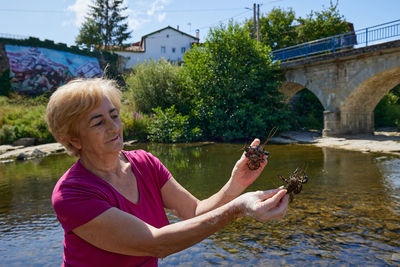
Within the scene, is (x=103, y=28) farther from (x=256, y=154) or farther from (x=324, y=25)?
(x=256, y=154)

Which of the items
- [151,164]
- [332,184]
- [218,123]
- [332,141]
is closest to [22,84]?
[218,123]

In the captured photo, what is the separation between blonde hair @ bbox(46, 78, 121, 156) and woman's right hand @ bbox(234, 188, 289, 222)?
0.92 meters

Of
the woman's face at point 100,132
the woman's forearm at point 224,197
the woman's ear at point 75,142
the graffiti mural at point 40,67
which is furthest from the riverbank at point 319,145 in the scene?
the woman's ear at point 75,142

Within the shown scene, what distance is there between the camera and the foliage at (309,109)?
2544 centimetres

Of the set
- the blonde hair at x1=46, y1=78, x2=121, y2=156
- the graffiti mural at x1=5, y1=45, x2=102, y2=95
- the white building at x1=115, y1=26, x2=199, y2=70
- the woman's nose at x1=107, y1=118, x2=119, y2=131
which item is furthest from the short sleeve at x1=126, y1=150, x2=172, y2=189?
the white building at x1=115, y1=26, x2=199, y2=70

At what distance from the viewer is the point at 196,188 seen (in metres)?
7.23

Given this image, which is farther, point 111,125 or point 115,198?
point 111,125

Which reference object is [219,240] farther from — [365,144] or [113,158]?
[365,144]

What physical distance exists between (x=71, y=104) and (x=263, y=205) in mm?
1080

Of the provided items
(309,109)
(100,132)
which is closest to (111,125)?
(100,132)

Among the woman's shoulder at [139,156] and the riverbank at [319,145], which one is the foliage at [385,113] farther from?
the woman's shoulder at [139,156]

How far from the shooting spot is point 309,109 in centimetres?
2736

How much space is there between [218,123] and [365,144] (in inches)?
292

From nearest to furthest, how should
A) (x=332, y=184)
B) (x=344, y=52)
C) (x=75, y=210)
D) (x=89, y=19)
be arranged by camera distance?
1. (x=75, y=210)
2. (x=332, y=184)
3. (x=344, y=52)
4. (x=89, y=19)
